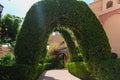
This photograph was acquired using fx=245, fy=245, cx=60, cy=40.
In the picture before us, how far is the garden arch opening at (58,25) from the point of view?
948cm

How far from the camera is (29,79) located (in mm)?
9523

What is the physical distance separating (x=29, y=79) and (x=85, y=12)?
351cm

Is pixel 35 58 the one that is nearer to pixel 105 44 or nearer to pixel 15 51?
pixel 15 51

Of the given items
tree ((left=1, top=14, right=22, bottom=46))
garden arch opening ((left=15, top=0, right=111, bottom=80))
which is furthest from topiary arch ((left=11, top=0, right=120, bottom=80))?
tree ((left=1, top=14, right=22, bottom=46))

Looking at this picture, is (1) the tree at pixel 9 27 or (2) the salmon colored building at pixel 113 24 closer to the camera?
(2) the salmon colored building at pixel 113 24

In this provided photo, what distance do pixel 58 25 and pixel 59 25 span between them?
5 centimetres

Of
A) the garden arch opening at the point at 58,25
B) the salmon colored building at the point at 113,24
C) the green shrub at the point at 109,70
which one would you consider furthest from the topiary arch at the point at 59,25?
the salmon colored building at the point at 113,24

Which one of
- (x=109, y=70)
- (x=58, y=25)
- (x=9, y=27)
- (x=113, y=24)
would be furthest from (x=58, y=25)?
(x=9, y=27)

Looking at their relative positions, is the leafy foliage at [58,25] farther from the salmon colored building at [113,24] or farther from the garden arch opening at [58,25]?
the salmon colored building at [113,24]

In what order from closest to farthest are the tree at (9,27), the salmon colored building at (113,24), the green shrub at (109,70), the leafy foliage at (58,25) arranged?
the leafy foliage at (58,25) → the green shrub at (109,70) → the salmon colored building at (113,24) → the tree at (9,27)

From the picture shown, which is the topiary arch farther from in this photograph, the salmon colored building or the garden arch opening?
the salmon colored building

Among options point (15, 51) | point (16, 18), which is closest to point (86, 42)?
point (15, 51)

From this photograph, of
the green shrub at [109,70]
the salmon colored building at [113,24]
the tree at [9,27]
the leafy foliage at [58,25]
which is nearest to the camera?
the leafy foliage at [58,25]

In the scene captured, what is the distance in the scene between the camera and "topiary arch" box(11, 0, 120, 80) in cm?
948
